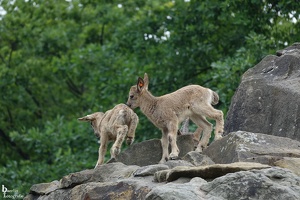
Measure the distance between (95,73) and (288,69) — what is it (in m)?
16.3

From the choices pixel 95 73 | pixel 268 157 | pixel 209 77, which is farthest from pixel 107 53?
pixel 268 157

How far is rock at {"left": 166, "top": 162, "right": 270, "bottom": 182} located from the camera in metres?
13.5

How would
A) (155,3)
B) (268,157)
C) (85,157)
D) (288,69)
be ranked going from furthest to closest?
1. (155,3)
2. (85,157)
3. (288,69)
4. (268,157)

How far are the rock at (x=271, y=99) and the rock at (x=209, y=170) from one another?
11.0ft

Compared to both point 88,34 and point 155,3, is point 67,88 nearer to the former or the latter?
point 88,34

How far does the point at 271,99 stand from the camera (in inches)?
689

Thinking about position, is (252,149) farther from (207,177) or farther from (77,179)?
(77,179)

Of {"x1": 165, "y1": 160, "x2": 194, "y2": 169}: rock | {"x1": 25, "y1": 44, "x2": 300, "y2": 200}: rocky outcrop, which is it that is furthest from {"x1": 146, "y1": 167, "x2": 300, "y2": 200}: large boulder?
{"x1": 165, "y1": 160, "x2": 194, "y2": 169}: rock

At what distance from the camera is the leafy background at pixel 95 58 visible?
27906 mm

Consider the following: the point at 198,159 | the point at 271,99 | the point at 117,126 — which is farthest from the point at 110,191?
the point at 271,99

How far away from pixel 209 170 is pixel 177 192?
3.16ft

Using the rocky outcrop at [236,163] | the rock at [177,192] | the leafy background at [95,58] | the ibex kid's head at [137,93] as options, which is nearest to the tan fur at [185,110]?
the ibex kid's head at [137,93]

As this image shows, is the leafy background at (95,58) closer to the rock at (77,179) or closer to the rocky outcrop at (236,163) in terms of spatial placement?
the rocky outcrop at (236,163)

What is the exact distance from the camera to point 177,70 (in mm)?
31016
